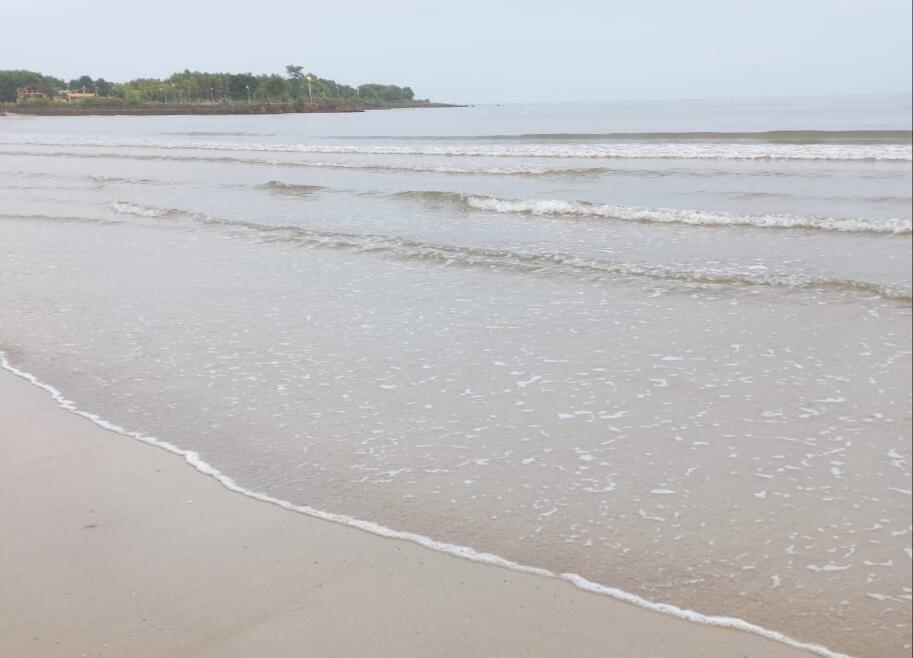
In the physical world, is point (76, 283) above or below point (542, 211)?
below

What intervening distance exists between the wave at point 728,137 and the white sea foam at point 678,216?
6.31 m

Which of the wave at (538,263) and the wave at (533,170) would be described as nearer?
the wave at (538,263)

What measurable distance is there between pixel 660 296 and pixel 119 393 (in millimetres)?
5155

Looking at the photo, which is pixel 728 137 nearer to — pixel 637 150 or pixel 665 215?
pixel 637 150

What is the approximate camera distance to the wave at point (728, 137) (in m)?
21.0

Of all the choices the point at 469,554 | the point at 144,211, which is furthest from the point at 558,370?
the point at 144,211

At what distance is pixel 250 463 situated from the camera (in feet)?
14.9

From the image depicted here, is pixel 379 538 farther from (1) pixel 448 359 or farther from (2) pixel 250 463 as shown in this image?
(1) pixel 448 359

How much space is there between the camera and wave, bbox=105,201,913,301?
8.13 m

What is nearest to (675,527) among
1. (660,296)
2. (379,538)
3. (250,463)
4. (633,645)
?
(633,645)

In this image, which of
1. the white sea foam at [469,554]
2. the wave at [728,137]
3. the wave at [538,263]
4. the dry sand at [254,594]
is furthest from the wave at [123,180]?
the dry sand at [254,594]

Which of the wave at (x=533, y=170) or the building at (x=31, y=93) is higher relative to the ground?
the building at (x=31, y=93)

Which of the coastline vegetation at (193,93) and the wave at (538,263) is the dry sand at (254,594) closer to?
the wave at (538,263)

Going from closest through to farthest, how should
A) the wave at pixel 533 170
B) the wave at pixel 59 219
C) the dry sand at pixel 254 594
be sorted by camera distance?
1. the dry sand at pixel 254 594
2. the wave at pixel 59 219
3. the wave at pixel 533 170
